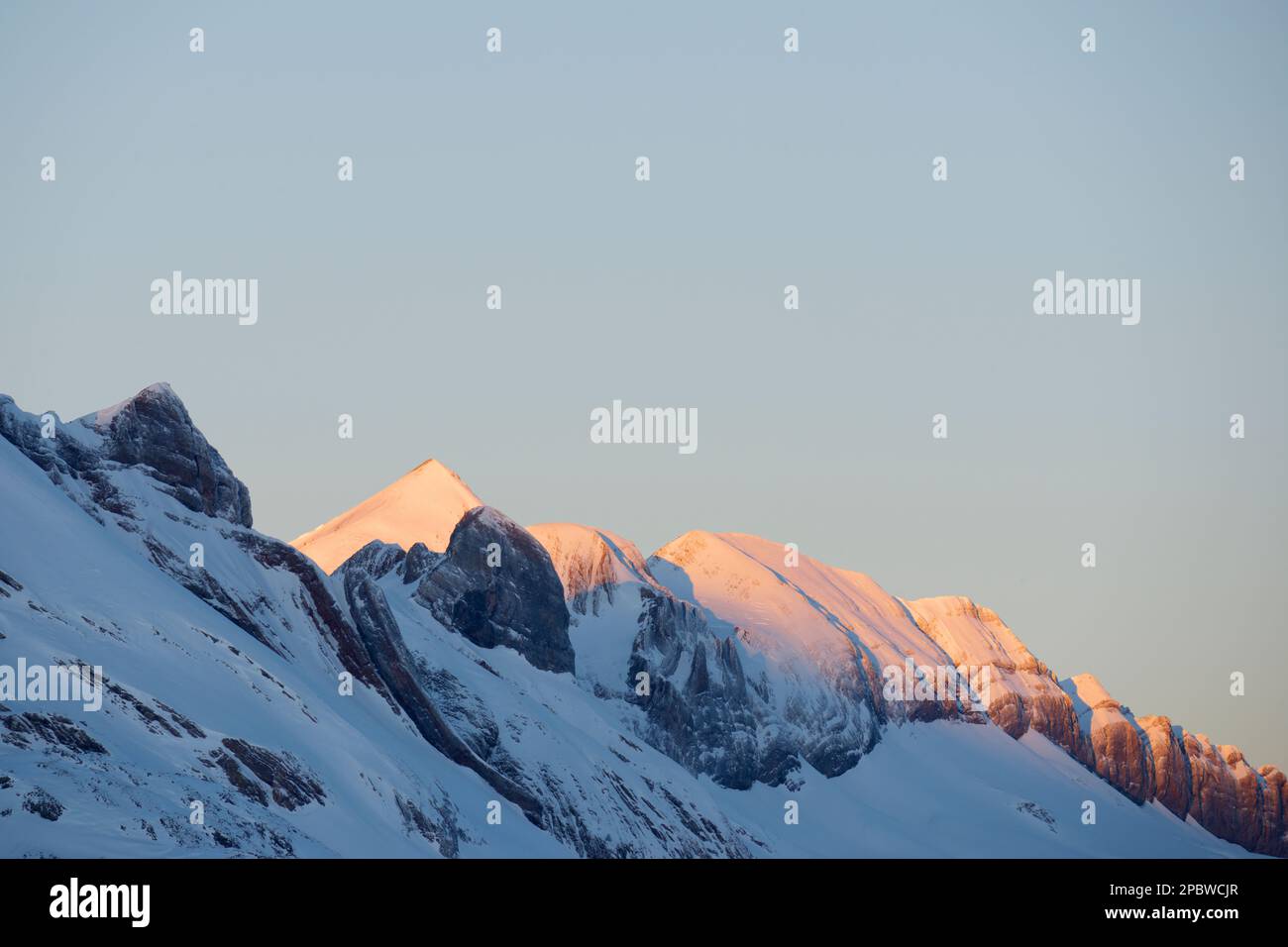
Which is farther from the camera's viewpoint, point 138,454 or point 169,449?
point 169,449

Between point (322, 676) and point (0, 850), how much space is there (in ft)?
333

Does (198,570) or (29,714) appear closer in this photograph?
(29,714)

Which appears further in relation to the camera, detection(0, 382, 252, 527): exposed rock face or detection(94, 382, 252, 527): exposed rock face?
detection(94, 382, 252, 527): exposed rock face

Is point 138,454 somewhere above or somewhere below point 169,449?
below

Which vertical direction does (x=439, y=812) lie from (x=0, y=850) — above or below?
below

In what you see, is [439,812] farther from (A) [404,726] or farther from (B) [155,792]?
(B) [155,792]

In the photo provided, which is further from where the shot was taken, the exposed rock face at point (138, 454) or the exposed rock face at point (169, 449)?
the exposed rock face at point (169, 449)

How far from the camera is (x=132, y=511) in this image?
17375cm
